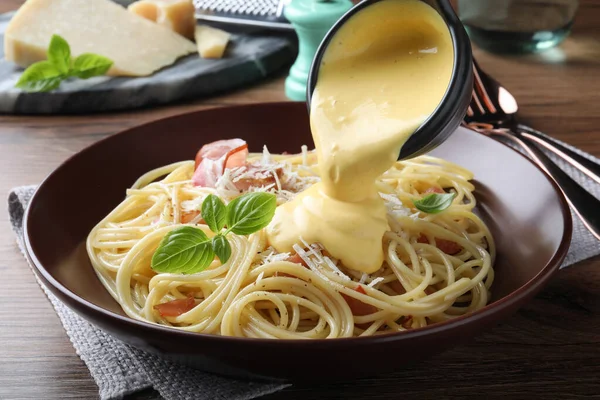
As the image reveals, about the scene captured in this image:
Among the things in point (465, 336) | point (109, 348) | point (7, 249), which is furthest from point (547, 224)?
point (7, 249)

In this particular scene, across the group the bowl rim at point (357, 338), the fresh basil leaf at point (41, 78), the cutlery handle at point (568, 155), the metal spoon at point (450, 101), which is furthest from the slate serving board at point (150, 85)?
the metal spoon at point (450, 101)

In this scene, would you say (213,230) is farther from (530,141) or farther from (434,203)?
(530,141)

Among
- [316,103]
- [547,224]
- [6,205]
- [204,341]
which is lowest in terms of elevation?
[6,205]

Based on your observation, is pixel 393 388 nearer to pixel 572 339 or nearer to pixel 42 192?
pixel 572 339

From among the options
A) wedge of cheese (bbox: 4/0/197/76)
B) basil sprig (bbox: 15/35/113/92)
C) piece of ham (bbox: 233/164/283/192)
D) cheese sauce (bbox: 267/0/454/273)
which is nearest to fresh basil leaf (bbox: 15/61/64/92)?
basil sprig (bbox: 15/35/113/92)

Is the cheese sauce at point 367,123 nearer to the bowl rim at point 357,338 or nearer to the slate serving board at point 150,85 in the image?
the bowl rim at point 357,338
